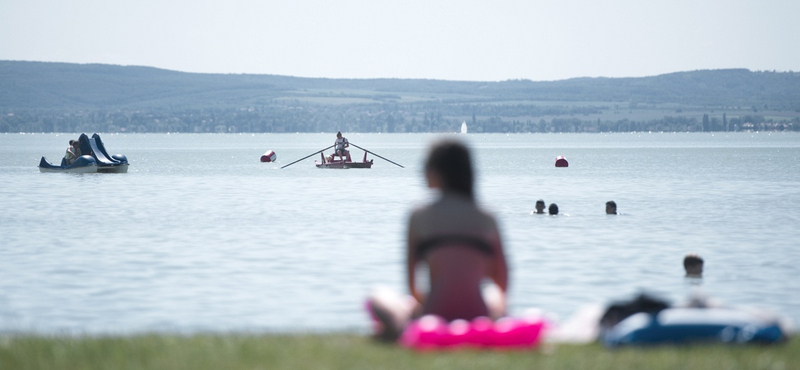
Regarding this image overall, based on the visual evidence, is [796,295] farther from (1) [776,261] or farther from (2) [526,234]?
(2) [526,234]

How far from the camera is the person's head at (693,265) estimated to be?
18.1 m

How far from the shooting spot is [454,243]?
8773 mm

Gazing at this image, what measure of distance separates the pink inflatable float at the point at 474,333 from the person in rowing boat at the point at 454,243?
0.38 feet

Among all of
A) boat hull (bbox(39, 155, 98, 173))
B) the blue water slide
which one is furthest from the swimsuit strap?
the blue water slide

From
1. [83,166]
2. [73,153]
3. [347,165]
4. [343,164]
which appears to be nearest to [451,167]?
[83,166]

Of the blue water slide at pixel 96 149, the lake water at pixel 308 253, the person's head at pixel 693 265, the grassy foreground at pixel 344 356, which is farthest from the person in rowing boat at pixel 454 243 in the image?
the blue water slide at pixel 96 149

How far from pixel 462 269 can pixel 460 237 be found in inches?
9.4

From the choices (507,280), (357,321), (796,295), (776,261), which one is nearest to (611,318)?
(507,280)

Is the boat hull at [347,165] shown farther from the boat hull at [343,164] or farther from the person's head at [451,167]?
the person's head at [451,167]

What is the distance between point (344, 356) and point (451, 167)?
1642 millimetres

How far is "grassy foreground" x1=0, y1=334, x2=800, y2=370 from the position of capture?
838 centimetres

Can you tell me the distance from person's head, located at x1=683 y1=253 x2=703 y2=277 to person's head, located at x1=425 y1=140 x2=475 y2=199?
33.1 feet

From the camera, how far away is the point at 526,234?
27.0 metres

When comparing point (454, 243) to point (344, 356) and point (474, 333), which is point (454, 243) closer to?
point (474, 333)
